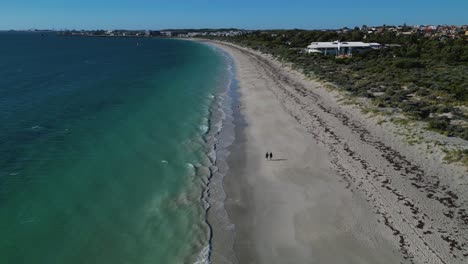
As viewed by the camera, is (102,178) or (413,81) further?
(413,81)

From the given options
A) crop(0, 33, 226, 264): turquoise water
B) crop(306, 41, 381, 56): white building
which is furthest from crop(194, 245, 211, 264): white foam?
crop(306, 41, 381, 56): white building

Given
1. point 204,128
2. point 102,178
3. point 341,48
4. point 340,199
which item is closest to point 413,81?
point 204,128

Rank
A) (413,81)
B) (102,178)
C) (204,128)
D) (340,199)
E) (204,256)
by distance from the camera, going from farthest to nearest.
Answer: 1. (413,81)
2. (204,128)
3. (102,178)
4. (340,199)
5. (204,256)

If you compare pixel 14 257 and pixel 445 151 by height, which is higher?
pixel 445 151

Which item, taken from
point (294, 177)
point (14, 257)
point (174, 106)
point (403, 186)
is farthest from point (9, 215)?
point (174, 106)

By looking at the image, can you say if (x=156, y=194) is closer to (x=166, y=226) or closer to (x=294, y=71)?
(x=166, y=226)

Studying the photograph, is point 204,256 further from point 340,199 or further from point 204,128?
point 204,128
